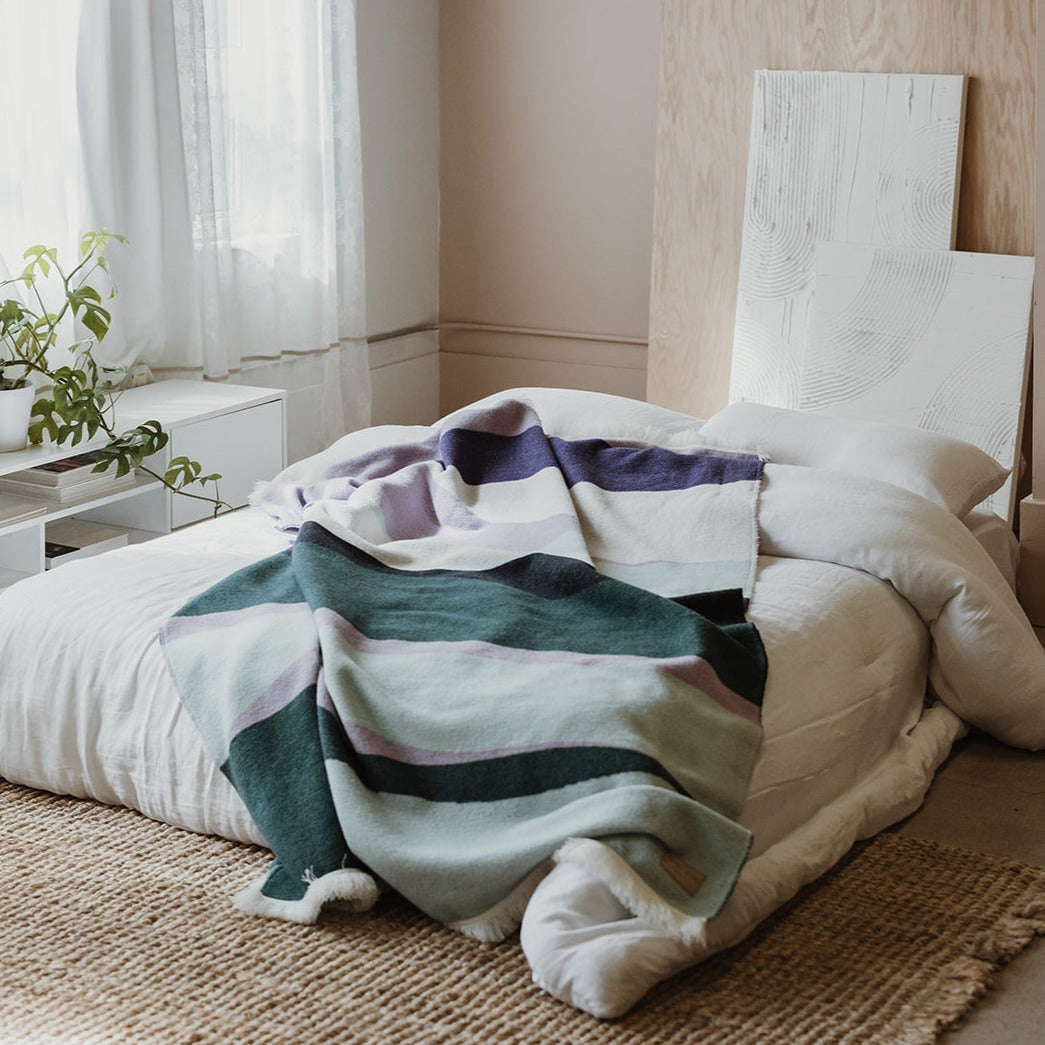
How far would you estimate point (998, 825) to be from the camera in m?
2.62

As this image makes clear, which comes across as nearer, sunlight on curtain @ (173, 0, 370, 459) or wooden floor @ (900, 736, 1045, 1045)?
wooden floor @ (900, 736, 1045, 1045)

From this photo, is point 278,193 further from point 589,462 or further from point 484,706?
point 484,706

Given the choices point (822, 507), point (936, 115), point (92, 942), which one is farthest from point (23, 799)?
point (936, 115)

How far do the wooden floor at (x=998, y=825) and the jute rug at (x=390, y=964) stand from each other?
0.11ft

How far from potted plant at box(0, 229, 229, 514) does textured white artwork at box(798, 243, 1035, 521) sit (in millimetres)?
1733

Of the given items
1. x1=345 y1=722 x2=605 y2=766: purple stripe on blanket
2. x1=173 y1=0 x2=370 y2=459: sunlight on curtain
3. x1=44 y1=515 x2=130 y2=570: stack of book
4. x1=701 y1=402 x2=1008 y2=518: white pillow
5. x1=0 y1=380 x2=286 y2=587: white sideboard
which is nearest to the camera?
x1=345 y1=722 x2=605 y2=766: purple stripe on blanket

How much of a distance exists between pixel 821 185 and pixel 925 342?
21.9 inches

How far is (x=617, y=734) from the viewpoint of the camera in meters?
2.12

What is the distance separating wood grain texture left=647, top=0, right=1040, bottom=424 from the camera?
4.04 m

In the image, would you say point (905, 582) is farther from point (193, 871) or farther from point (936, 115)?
point (936, 115)

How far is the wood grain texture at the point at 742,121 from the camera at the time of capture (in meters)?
4.04

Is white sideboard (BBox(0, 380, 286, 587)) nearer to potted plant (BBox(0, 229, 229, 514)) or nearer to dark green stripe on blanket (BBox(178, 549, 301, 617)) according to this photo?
potted plant (BBox(0, 229, 229, 514))

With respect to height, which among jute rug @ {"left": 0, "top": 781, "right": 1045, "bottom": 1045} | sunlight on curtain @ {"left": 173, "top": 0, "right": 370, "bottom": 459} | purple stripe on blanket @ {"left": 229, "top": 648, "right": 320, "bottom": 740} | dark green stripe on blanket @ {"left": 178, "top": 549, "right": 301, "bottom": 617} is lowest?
jute rug @ {"left": 0, "top": 781, "right": 1045, "bottom": 1045}

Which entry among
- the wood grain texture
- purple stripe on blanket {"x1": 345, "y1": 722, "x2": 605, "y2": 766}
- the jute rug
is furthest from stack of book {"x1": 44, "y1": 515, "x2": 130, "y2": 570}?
the wood grain texture
